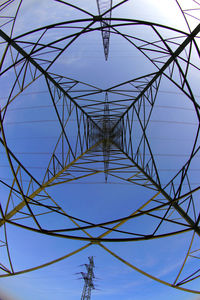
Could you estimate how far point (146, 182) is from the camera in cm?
809

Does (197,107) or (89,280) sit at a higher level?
(197,107)

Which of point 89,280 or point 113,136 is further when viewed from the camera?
point 89,280

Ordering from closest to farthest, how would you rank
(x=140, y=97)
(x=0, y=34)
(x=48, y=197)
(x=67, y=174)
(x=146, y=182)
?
(x=0, y=34) → (x=48, y=197) → (x=146, y=182) → (x=67, y=174) → (x=140, y=97)

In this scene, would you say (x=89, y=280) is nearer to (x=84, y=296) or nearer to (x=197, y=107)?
(x=84, y=296)

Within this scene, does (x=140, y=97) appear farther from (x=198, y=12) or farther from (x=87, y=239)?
(x=87, y=239)

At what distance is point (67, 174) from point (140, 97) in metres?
6.34

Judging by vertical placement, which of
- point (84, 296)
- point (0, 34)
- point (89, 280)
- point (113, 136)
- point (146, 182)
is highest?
point (113, 136)

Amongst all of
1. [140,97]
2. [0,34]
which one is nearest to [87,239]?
[0,34]

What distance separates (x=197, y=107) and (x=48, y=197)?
679 centimetres

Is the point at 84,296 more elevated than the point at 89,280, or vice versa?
the point at 89,280

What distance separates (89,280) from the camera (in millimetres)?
19266

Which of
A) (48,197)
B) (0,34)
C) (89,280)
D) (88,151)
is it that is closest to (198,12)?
(0,34)

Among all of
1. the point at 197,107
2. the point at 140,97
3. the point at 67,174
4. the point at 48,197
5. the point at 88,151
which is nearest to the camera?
the point at 197,107

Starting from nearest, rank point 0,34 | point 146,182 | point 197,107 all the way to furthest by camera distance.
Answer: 1. point 0,34
2. point 197,107
3. point 146,182
